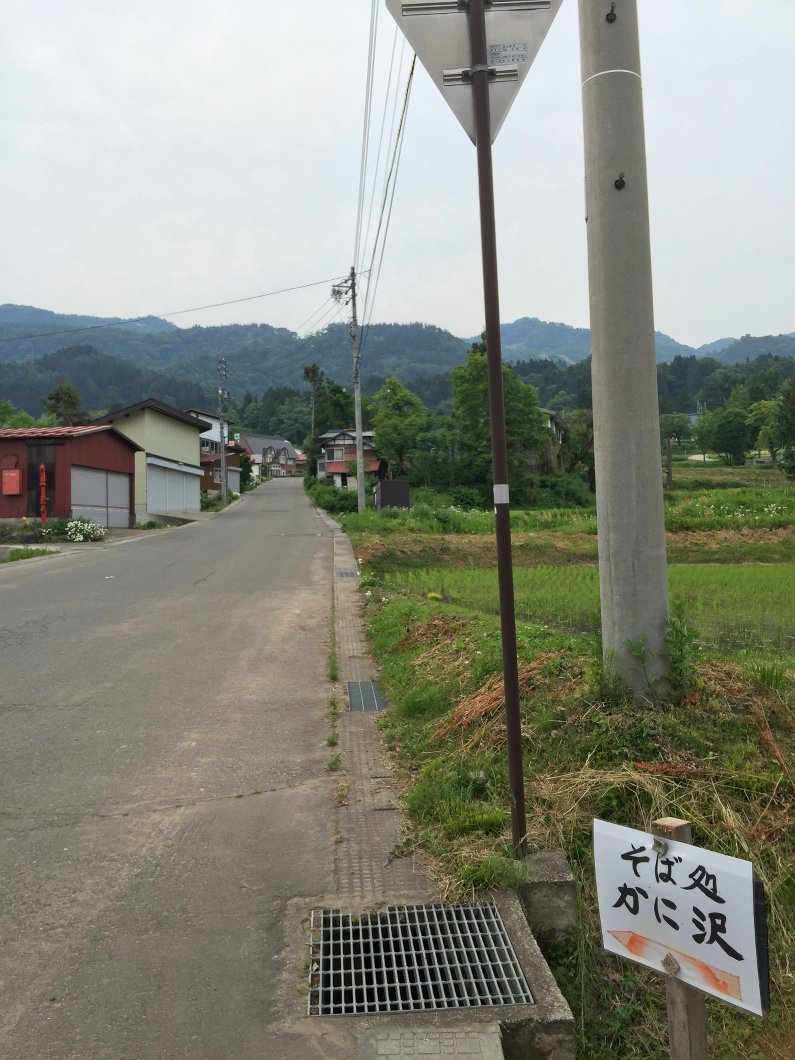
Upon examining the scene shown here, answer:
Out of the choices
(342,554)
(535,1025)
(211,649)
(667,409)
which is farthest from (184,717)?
(667,409)

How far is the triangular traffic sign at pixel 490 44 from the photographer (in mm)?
3375

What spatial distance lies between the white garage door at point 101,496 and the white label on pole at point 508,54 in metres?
25.7

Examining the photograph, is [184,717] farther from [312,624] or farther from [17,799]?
[312,624]

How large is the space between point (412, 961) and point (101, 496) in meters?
28.6

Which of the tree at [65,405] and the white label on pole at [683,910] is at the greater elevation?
the tree at [65,405]

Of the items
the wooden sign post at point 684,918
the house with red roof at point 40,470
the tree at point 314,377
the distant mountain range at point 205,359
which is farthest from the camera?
the distant mountain range at point 205,359

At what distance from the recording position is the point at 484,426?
156 feet

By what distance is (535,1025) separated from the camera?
96.6 inches

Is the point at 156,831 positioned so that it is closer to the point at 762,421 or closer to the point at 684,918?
the point at 684,918

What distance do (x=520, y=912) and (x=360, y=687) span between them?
394cm

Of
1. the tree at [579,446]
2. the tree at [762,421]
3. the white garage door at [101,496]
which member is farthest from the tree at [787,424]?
the white garage door at [101,496]

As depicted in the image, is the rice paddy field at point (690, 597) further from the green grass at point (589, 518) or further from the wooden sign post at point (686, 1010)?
the green grass at point (589, 518)

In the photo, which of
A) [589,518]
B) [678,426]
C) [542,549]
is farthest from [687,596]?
[678,426]

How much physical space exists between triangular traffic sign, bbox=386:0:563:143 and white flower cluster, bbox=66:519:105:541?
23.0 meters
